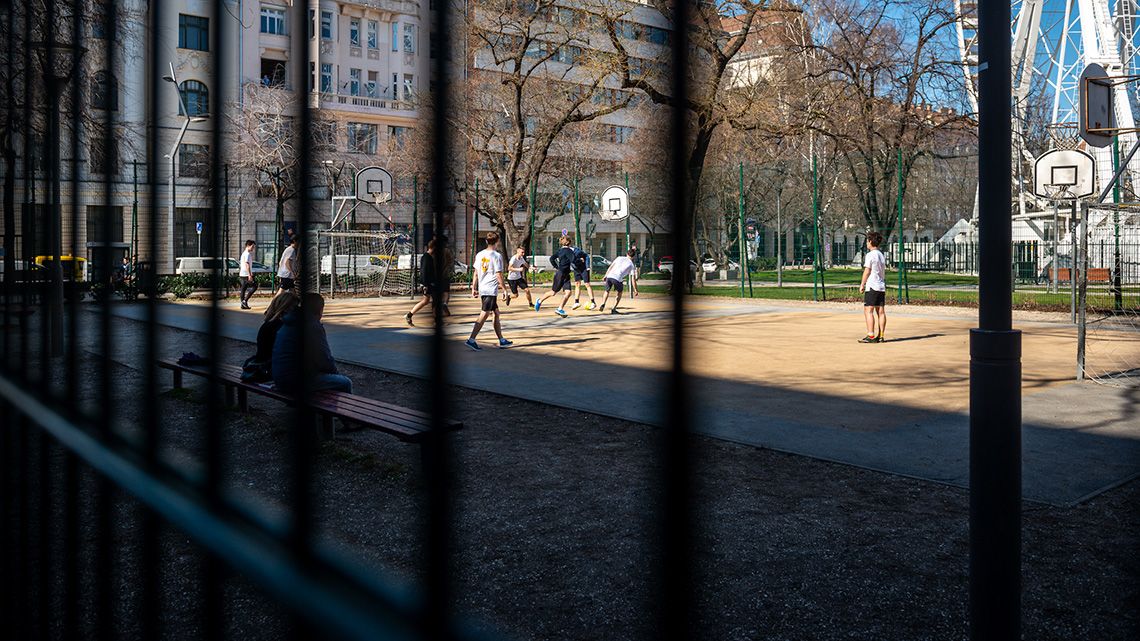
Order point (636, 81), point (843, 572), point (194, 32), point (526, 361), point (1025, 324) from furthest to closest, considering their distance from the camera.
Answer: point (1025, 324), point (526, 361), point (843, 572), point (194, 32), point (636, 81)

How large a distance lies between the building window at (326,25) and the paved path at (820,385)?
446 mm

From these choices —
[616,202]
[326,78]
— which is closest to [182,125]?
[326,78]

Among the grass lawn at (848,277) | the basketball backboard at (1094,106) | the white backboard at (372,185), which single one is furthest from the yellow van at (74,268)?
the grass lawn at (848,277)

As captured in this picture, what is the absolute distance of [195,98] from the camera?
149cm

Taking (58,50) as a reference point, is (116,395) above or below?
below

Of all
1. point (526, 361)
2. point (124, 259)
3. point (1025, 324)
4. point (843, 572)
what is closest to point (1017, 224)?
point (1025, 324)

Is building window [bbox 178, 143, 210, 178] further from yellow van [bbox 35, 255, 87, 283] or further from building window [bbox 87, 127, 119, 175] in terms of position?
yellow van [bbox 35, 255, 87, 283]

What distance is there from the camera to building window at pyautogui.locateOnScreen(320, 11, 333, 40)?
1217mm

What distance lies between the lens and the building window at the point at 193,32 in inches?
57.5

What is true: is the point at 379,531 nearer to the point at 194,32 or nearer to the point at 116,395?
the point at 116,395

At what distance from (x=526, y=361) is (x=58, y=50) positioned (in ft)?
34.5

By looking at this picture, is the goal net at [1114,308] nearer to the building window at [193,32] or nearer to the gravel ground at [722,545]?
the gravel ground at [722,545]

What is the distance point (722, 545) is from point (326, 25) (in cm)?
404

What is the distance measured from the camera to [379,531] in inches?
204
